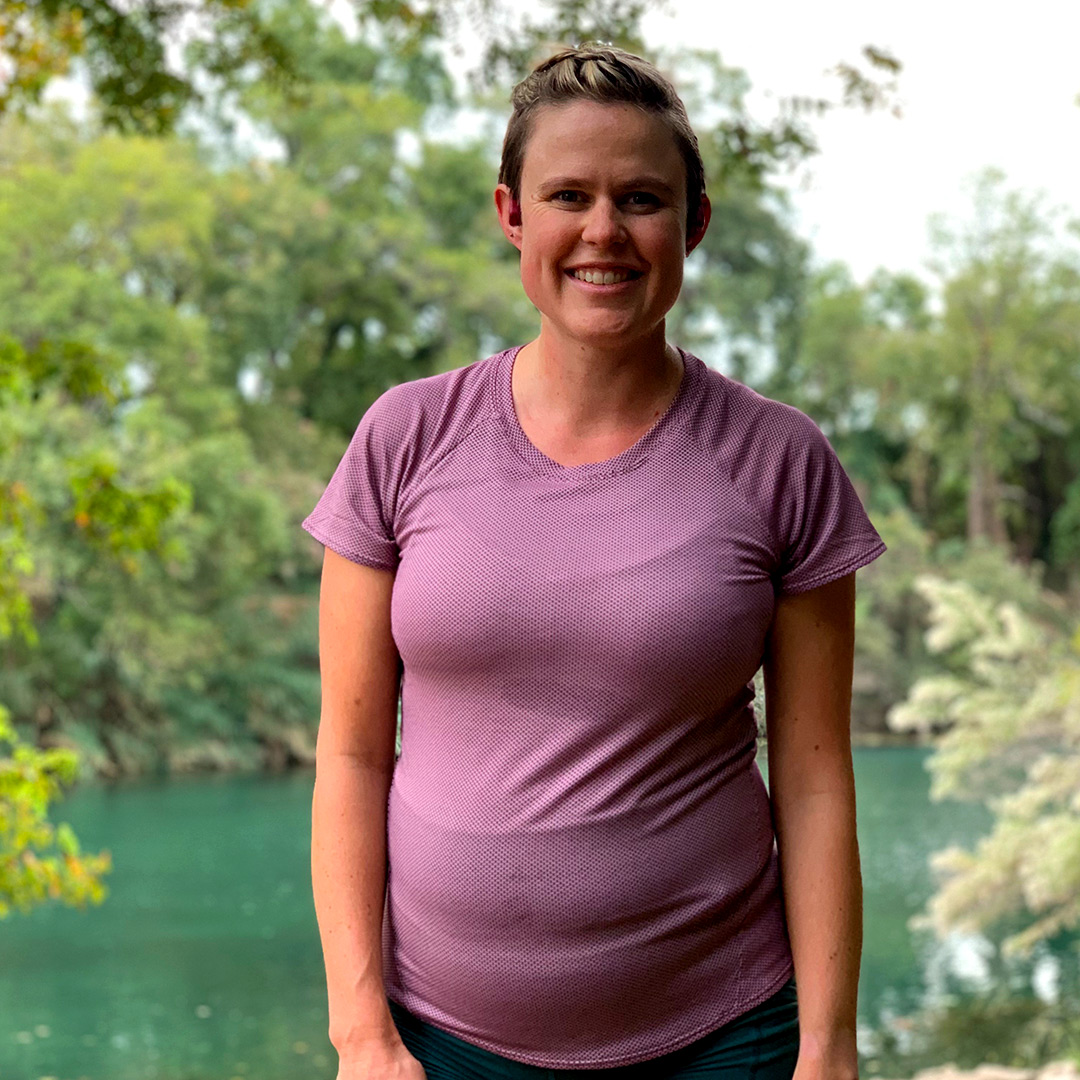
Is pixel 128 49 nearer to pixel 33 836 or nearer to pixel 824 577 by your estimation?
pixel 33 836

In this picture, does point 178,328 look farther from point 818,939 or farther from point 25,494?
point 818,939

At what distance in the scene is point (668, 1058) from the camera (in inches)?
48.3

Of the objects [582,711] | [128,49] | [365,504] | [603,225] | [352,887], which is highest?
[128,49]

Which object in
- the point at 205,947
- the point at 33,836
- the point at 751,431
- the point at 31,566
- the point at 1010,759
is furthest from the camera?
the point at 205,947

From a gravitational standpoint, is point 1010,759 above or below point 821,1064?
below

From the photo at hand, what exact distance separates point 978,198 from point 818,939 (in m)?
25.7

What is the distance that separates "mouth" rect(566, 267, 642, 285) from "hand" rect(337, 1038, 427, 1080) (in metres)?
0.62

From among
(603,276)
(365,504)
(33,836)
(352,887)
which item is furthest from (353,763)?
(33,836)

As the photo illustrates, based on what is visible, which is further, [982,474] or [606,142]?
[982,474]

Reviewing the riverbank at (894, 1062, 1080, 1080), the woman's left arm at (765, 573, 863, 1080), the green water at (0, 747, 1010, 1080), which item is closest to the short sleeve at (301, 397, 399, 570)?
the woman's left arm at (765, 573, 863, 1080)

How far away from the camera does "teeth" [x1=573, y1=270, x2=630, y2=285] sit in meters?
1.23

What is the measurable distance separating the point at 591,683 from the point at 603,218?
36 centimetres

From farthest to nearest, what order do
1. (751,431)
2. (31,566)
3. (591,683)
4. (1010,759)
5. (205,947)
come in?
(205,947), (1010,759), (31,566), (751,431), (591,683)

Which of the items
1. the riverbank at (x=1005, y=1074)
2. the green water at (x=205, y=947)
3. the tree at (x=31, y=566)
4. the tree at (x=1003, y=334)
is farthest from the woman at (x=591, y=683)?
the tree at (x=1003, y=334)
